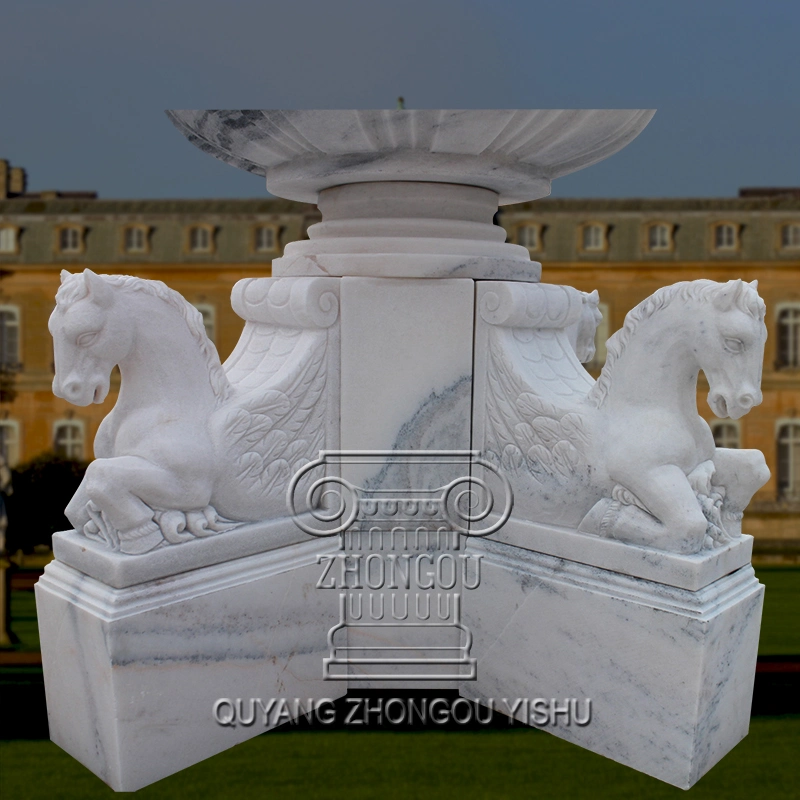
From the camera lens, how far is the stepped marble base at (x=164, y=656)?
7.95ft

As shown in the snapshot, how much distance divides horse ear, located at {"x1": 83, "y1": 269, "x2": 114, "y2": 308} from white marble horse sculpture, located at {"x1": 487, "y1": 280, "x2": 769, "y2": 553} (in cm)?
140

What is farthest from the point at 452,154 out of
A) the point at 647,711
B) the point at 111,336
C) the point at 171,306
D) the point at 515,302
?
the point at 647,711

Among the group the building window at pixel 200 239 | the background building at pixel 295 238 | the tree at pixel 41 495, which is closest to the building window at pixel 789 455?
the background building at pixel 295 238

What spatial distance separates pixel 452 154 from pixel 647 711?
2.06 meters

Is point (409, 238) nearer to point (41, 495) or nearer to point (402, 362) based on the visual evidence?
point (402, 362)

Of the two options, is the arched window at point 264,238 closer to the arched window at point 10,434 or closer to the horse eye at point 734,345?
the arched window at point 10,434

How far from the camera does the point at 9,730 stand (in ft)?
9.70

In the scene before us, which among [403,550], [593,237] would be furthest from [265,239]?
[403,550]

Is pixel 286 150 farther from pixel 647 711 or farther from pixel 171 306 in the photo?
pixel 647 711

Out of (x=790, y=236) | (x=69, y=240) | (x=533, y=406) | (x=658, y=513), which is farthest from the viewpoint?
(x=790, y=236)

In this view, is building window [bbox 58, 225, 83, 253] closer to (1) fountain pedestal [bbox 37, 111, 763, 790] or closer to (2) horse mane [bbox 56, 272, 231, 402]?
(1) fountain pedestal [bbox 37, 111, 763, 790]

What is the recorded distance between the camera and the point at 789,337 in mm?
15031

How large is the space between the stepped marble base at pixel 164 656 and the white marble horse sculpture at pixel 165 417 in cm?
18

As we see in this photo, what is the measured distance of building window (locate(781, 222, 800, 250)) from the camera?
15.1m
